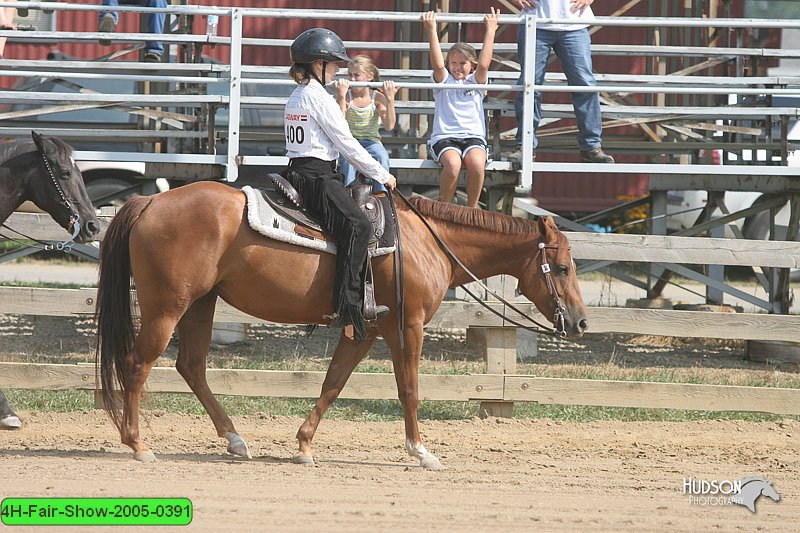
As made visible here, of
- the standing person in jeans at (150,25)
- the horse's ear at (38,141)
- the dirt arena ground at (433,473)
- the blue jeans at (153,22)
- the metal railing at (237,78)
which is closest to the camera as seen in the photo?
the dirt arena ground at (433,473)

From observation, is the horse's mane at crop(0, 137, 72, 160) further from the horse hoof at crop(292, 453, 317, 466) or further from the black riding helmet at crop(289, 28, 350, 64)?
the horse hoof at crop(292, 453, 317, 466)

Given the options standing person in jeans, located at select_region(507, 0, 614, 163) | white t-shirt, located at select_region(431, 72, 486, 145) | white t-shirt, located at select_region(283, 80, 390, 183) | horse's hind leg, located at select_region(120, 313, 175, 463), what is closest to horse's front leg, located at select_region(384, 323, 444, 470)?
white t-shirt, located at select_region(283, 80, 390, 183)

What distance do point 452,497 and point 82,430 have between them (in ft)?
11.2

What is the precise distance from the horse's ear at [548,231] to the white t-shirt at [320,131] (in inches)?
46.3

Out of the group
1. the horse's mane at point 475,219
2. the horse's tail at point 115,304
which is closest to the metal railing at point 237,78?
the horse's mane at point 475,219

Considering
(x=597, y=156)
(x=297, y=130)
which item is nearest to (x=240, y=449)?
(x=297, y=130)

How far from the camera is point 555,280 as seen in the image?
764cm

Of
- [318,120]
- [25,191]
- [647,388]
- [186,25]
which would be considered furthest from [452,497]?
[186,25]

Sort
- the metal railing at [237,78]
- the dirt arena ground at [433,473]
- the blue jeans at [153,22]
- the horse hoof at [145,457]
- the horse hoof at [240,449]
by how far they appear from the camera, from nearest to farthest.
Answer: the dirt arena ground at [433,473]
the horse hoof at [145,457]
the horse hoof at [240,449]
the metal railing at [237,78]
the blue jeans at [153,22]

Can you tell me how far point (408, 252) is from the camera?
7434 millimetres

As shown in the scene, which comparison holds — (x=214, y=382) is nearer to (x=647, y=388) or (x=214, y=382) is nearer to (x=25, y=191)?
(x=25, y=191)

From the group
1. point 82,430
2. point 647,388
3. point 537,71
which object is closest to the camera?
point 82,430

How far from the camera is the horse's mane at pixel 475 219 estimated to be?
7738mm

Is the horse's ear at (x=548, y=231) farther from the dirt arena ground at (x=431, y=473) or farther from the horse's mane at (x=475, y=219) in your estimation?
the dirt arena ground at (x=431, y=473)
